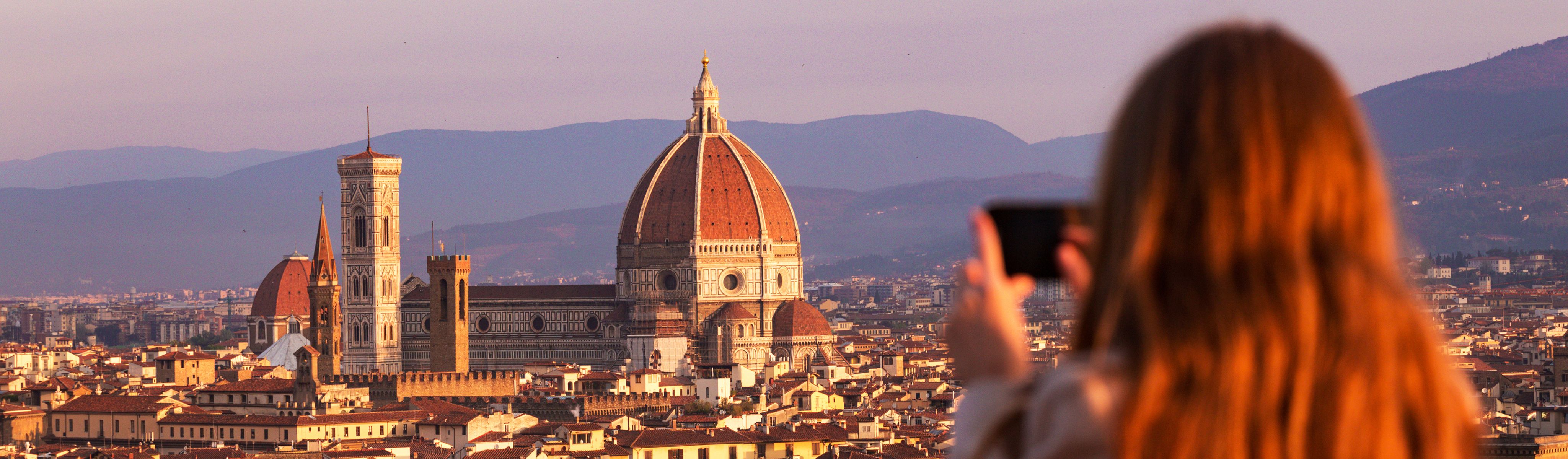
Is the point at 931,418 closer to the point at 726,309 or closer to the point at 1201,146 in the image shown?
the point at 726,309

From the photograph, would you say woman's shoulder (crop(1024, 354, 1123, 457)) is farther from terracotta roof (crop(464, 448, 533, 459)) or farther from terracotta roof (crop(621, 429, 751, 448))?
terracotta roof (crop(621, 429, 751, 448))

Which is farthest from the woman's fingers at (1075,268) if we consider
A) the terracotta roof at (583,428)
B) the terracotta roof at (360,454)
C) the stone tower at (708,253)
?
the stone tower at (708,253)

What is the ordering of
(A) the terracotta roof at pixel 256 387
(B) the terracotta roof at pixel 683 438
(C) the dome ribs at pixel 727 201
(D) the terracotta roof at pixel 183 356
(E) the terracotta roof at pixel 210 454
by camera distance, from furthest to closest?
(C) the dome ribs at pixel 727 201
(D) the terracotta roof at pixel 183 356
(A) the terracotta roof at pixel 256 387
(B) the terracotta roof at pixel 683 438
(E) the terracotta roof at pixel 210 454

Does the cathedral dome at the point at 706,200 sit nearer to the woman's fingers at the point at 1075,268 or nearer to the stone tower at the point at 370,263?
the stone tower at the point at 370,263

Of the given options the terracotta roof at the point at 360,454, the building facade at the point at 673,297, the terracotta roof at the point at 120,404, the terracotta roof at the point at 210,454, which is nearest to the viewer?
the terracotta roof at the point at 360,454

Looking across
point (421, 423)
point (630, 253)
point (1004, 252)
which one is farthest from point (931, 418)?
point (1004, 252)

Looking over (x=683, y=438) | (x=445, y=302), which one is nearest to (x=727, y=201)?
(x=445, y=302)

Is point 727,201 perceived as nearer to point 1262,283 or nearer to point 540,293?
point 540,293
